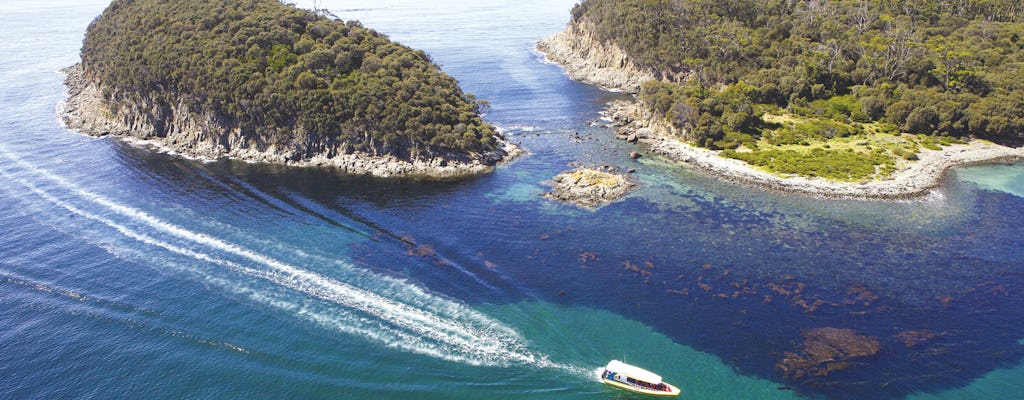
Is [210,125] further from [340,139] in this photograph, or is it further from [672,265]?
[672,265]

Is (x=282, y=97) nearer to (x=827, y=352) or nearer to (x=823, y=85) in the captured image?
(x=827, y=352)

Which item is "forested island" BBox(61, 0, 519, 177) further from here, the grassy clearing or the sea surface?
the grassy clearing

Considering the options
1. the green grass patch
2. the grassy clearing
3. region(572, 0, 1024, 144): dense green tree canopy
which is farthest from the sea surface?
region(572, 0, 1024, 144): dense green tree canopy

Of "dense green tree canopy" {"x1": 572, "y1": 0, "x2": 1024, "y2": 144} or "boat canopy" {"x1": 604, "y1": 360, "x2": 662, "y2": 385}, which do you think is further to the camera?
"dense green tree canopy" {"x1": 572, "y1": 0, "x2": 1024, "y2": 144}

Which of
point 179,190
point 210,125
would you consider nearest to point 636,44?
point 210,125

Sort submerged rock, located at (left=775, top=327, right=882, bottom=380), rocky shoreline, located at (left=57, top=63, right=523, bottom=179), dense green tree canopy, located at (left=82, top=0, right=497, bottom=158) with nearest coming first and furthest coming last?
1. submerged rock, located at (left=775, top=327, right=882, bottom=380)
2. rocky shoreline, located at (left=57, top=63, right=523, bottom=179)
3. dense green tree canopy, located at (left=82, top=0, right=497, bottom=158)

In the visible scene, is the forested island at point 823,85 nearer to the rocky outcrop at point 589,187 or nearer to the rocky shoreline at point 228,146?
the rocky outcrop at point 589,187

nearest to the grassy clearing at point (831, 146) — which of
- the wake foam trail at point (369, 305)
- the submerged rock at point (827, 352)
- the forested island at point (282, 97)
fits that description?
the submerged rock at point (827, 352)
